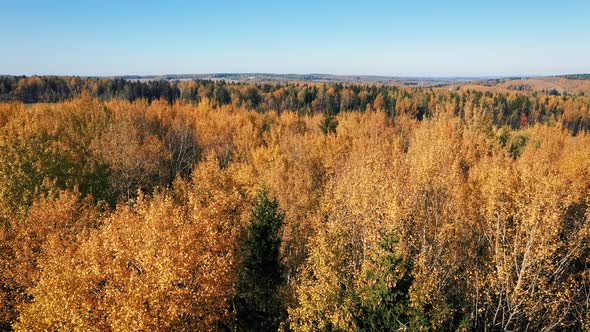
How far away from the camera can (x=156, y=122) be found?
7794 cm

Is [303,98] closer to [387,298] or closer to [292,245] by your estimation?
[292,245]

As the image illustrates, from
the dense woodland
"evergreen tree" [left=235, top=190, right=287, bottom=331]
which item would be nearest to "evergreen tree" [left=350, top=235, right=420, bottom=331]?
the dense woodland

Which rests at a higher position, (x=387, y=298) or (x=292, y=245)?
(x=387, y=298)

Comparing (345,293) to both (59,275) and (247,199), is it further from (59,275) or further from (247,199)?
(247,199)

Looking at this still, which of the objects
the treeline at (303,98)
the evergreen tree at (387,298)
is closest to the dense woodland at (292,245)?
the evergreen tree at (387,298)

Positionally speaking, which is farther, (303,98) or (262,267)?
(303,98)

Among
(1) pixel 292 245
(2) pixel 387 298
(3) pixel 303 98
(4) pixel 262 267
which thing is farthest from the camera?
(3) pixel 303 98

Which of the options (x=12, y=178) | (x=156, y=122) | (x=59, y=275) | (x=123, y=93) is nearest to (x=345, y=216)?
(x=59, y=275)

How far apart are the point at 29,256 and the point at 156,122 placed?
56.1 m

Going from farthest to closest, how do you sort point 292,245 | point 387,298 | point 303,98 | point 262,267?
point 303,98
point 292,245
point 262,267
point 387,298

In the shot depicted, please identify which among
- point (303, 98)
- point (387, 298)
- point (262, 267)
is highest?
point (303, 98)

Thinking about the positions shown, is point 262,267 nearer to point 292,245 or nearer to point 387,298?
point 292,245

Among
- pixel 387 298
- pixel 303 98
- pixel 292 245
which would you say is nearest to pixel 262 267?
pixel 292 245

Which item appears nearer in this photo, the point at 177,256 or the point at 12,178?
the point at 177,256
